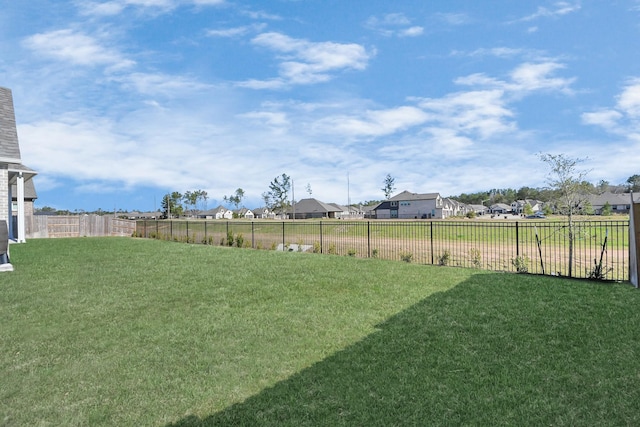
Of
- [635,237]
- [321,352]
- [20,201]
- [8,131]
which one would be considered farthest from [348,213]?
[321,352]

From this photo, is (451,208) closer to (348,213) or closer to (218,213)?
(348,213)

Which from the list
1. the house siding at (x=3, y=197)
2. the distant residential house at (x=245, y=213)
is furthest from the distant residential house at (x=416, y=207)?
the house siding at (x=3, y=197)

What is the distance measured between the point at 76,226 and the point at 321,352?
79.6ft

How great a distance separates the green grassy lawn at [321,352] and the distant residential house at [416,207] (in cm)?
5290

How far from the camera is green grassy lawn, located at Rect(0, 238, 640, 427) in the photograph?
253 centimetres

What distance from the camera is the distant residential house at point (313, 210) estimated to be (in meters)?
67.9

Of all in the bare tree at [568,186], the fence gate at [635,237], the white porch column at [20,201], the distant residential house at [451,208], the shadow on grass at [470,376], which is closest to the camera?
the shadow on grass at [470,376]

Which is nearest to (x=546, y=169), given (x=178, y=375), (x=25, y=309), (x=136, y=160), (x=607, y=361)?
(x=607, y=361)

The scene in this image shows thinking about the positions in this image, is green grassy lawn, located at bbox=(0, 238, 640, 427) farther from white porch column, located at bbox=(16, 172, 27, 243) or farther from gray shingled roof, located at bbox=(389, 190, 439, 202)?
gray shingled roof, located at bbox=(389, 190, 439, 202)

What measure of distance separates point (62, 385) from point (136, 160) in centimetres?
2576

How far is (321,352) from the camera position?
11.7ft

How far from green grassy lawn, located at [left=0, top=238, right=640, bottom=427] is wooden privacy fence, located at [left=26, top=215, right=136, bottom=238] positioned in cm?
1755

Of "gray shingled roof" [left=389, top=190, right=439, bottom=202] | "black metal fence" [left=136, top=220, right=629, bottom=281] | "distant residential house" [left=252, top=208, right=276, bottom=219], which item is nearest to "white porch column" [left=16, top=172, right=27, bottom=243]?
"black metal fence" [left=136, top=220, right=629, bottom=281]

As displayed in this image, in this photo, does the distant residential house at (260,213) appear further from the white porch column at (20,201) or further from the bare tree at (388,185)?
the white porch column at (20,201)
